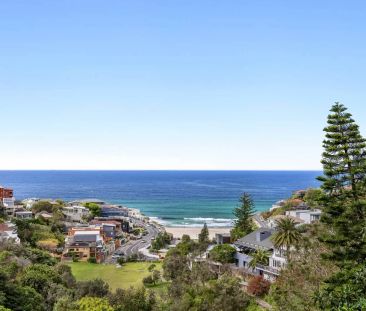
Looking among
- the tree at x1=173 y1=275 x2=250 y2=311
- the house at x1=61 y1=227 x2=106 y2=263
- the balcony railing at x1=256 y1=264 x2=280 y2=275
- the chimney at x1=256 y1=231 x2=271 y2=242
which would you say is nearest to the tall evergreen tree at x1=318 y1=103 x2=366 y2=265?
the tree at x1=173 y1=275 x2=250 y2=311

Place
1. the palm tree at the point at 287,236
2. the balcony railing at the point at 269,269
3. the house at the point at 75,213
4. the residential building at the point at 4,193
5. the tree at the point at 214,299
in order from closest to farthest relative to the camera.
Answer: the tree at the point at 214,299 → the palm tree at the point at 287,236 → the balcony railing at the point at 269,269 → the house at the point at 75,213 → the residential building at the point at 4,193

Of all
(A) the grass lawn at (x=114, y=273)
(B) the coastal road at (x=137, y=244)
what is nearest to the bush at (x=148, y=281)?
(A) the grass lawn at (x=114, y=273)

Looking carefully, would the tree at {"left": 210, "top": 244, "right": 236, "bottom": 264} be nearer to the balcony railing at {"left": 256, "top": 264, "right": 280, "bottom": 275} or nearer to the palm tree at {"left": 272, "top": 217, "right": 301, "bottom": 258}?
the balcony railing at {"left": 256, "top": 264, "right": 280, "bottom": 275}

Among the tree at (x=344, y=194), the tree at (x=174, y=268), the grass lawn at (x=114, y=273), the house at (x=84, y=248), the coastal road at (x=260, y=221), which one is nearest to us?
the tree at (x=344, y=194)

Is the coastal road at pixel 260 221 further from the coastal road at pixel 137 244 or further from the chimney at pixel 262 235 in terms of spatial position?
the chimney at pixel 262 235

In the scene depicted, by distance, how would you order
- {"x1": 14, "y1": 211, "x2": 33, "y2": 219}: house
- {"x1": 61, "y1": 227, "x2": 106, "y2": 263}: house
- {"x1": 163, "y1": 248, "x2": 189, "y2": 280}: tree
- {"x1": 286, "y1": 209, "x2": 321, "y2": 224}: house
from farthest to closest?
{"x1": 14, "y1": 211, "x2": 33, "y2": 219}: house, {"x1": 61, "y1": 227, "x2": 106, "y2": 263}: house, {"x1": 286, "y1": 209, "x2": 321, "y2": 224}: house, {"x1": 163, "y1": 248, "x2": 189, "y2": 280}: tree

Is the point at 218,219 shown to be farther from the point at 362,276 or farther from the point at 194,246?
the point at 362,276

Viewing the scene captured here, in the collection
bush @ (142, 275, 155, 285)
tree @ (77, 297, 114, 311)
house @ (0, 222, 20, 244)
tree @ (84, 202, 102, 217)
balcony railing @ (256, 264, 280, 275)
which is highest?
tree @ (77, 297, 114, 311)

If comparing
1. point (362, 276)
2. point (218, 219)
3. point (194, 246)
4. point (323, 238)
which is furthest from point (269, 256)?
point (218, 219)
